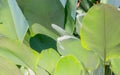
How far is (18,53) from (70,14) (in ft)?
0.43

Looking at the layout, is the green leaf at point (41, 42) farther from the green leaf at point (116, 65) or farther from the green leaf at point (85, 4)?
the green leaf at point (85, 4)

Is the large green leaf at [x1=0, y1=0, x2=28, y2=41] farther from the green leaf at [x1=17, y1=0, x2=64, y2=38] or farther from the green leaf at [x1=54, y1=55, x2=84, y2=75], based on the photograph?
the green leaf at [x1=54, y1=55, x2=84, y2=75]

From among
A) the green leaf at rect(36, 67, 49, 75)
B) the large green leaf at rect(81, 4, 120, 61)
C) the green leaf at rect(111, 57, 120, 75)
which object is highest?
the large green leaf at rect(81, 4, 120, 61)

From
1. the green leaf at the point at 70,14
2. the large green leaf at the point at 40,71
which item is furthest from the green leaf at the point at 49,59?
the green leaf at the point at 70,14

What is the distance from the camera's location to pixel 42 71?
17.2 inches

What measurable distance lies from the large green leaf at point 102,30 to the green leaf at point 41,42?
9cm

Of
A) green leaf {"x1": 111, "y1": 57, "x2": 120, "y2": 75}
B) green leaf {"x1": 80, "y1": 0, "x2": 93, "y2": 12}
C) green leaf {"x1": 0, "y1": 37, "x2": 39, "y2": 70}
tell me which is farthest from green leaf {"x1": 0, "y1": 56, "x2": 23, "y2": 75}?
green leaf {"x1": 80, "y1": 0, "x2": 93, "y2": 12}

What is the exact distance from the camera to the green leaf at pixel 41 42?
19.0 inches

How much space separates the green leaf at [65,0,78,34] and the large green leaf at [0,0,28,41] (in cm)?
7

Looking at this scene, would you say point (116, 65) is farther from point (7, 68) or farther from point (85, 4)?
point (85, 4)

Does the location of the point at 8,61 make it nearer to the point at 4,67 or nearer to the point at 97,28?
the point at 4,67

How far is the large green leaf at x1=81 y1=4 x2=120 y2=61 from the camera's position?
379 mm

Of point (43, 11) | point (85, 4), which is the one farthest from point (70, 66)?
point (85, 4)

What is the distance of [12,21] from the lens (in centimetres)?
55
